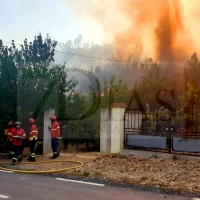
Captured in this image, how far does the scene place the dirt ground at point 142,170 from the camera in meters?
7.14

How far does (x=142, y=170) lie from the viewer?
335 inches

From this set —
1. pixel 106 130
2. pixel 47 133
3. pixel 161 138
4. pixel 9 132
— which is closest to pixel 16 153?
pixel 9 132

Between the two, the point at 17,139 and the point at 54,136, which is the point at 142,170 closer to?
the point at 54,136

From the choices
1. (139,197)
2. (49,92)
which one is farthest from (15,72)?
(139,197)

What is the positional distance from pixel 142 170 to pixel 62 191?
274 centimetres

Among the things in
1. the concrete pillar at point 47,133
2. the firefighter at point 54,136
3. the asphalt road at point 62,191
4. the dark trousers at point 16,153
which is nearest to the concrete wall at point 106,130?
the firefighter at point 54,136

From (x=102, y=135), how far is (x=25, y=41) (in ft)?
19.1

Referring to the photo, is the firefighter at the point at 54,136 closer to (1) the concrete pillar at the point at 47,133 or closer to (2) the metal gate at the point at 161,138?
(1) the concrete pillar at the point at 47,133

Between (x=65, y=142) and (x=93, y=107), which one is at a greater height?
(x=93, y=107)

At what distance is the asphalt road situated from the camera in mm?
6109

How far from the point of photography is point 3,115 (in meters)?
12.4

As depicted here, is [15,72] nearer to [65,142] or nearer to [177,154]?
[65,142]

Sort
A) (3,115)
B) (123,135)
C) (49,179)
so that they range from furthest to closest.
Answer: (3,115) → (123,135) → (49,179)

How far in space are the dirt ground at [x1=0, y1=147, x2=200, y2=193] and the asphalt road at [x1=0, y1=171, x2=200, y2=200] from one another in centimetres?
60
